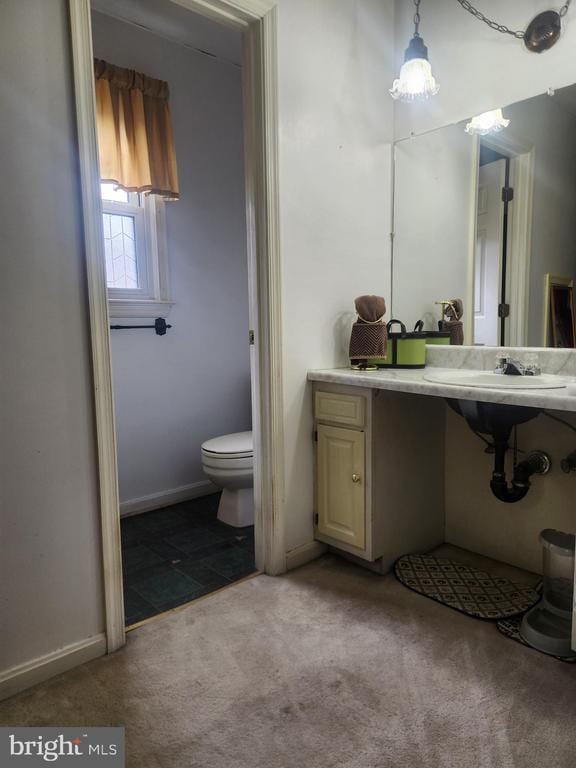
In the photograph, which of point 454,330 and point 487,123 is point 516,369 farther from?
point 487,123

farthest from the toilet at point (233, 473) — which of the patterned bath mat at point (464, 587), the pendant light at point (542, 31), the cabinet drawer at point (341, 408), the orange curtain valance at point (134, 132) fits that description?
the pendant light at point (542, 31)

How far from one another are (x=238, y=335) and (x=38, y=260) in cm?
186

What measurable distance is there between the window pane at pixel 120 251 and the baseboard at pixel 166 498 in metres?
1.16

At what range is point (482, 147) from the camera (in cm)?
203

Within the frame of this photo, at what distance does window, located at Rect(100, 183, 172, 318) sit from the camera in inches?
104

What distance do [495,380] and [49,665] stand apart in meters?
1.67

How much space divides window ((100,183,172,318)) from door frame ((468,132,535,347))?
1.65m

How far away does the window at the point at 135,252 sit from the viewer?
265 centimetres

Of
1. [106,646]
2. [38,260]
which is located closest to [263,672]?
[106,646]

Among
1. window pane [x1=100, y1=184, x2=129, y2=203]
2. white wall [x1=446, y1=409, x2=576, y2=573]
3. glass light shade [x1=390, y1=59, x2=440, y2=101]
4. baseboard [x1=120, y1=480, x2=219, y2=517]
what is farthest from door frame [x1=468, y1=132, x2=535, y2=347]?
baseboard [x1=120, y1=480, x2=219, y2=517]

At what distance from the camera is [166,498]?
2.88m

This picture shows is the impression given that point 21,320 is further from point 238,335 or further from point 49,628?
point 238,335

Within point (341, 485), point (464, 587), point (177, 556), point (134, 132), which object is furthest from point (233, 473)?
point (134, 132)

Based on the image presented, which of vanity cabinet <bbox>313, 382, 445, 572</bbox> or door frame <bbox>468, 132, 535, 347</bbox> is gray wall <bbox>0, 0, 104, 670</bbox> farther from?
door frame <bbox>468, 132, 535, 347</bbox>
